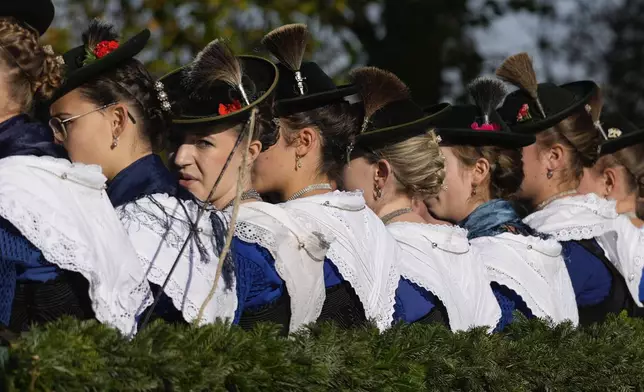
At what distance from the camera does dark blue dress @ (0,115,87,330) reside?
345 cm

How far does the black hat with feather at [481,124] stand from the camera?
579cm

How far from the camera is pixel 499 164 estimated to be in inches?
233

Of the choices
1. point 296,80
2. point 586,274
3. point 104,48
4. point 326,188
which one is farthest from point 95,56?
point 586,274

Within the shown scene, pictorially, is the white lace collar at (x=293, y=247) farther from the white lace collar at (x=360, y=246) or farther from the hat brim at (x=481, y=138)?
the hat brim at (x=481, y=138)

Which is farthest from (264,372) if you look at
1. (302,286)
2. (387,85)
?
(387,85)

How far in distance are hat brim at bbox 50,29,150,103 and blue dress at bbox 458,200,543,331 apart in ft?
7.23

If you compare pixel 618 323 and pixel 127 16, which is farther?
pixel 127 16

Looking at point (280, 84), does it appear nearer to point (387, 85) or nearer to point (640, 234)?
point (387, 85)

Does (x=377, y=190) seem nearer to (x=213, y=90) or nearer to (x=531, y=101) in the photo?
(x=213, y=90)

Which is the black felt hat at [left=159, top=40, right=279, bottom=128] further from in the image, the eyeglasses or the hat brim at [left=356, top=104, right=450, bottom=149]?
the hat brim at [left=356, top=104, right=450, bottom=149]

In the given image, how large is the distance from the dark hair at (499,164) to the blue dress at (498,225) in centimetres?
15

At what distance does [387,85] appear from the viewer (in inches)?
200

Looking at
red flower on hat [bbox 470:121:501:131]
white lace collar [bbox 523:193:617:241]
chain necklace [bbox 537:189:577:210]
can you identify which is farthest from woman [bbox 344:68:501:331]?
chain necklace [bbox 537:189:577:210]

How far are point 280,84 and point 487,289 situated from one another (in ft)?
4.13
